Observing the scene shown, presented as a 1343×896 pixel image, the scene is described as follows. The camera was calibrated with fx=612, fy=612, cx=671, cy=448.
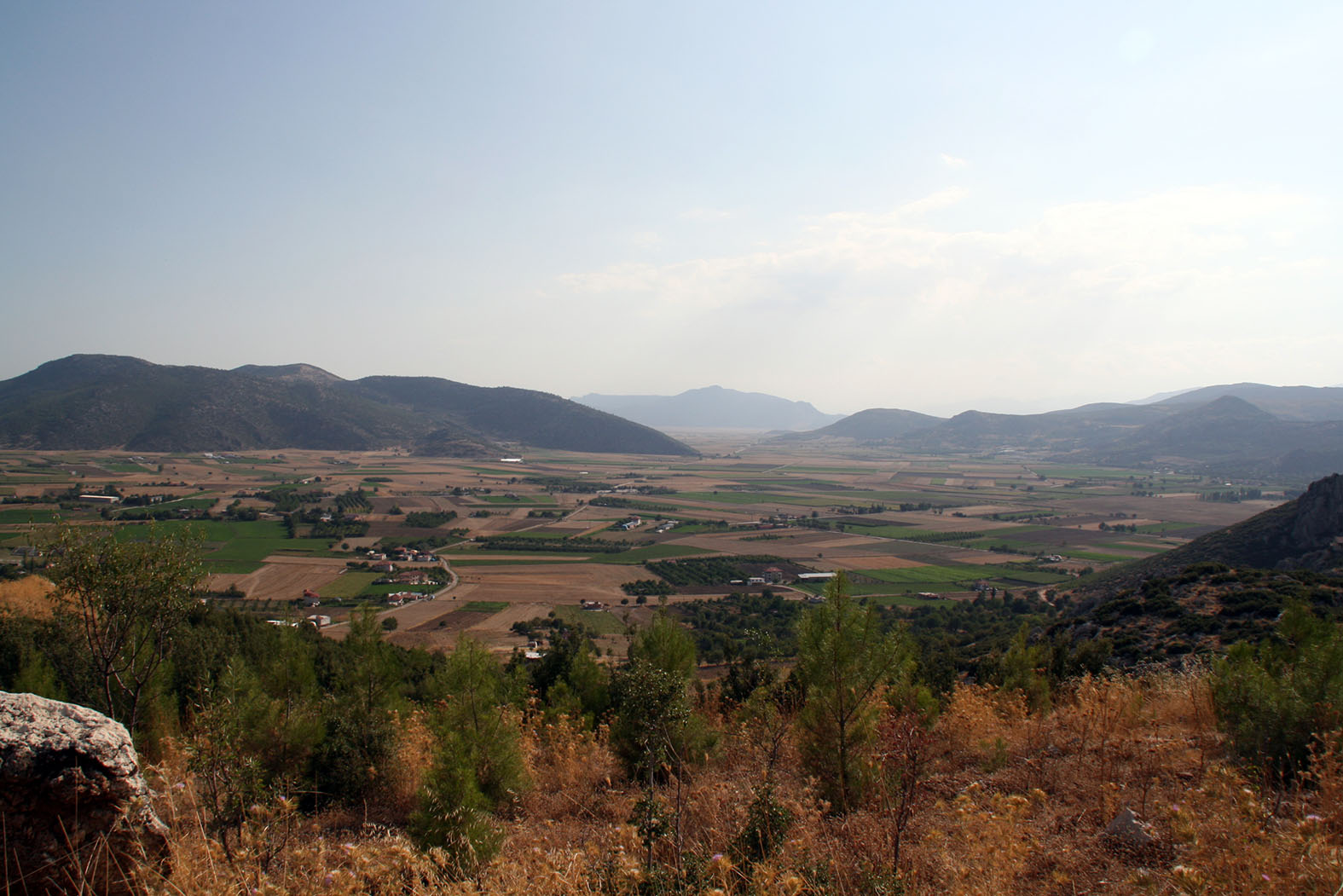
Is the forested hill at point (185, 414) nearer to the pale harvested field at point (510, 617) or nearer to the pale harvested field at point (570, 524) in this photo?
the pale harvested field at point (570, 524)

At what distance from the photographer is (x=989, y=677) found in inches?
663

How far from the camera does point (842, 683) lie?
23.0ft

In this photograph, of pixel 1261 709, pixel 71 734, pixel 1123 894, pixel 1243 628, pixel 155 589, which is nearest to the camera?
pixel 1123 894

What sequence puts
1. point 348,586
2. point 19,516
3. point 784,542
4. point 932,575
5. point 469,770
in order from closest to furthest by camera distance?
point 469,770
point 348,586
point 932,575
point 19,516
point 784,542

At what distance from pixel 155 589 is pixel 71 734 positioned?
6.07 metres

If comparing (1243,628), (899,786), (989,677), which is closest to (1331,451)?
(1243,628)

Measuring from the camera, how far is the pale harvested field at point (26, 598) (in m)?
20.5

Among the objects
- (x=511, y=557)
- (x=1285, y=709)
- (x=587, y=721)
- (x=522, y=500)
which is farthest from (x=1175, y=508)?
(x=587, y=721)

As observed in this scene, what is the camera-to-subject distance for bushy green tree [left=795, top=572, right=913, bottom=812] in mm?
6949

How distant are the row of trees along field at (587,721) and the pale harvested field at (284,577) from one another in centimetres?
3331

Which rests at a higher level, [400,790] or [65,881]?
Result: [65,881]

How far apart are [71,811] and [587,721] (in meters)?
9.18

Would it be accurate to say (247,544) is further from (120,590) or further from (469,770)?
(469,770)

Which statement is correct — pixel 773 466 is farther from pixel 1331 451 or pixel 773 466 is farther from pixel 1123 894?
pixel 1123 894
